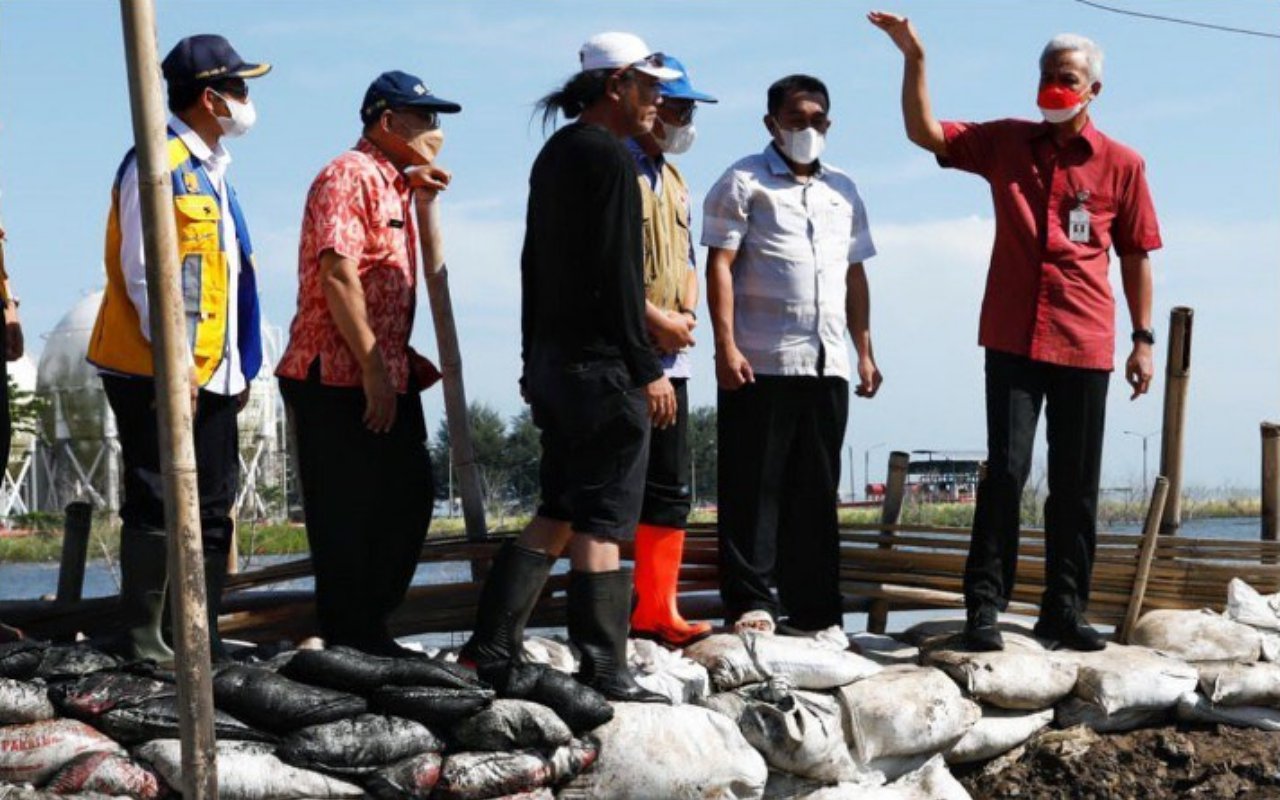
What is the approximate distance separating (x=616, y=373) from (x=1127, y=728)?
220cm

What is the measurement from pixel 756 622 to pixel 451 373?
1208mm

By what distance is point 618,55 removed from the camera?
5.91m

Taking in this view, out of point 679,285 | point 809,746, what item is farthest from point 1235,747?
point 679,285

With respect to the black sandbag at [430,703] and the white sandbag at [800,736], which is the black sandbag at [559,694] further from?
the white sandbag at [800,736]

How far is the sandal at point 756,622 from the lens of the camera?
666cm

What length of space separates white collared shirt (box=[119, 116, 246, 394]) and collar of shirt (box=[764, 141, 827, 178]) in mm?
1777

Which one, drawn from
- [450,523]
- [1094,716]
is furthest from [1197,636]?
[450,523]

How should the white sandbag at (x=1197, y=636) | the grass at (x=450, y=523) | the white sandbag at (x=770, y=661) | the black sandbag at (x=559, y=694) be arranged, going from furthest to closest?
the grass at (x=450, y=523)
the white sandbag at (x=1197, y=636)
the white sandbag at (x=770, y=661)
the black sandbag at (x=559, y=694)

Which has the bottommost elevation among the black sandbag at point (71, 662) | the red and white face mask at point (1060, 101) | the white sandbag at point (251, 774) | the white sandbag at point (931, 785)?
the white sandbag at point (931, 785)

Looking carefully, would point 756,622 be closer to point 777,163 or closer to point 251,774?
point 777,163

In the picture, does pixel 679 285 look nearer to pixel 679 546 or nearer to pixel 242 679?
pixel 679 546

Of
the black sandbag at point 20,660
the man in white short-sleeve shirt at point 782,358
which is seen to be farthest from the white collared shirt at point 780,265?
the black sandbag at point 20,660

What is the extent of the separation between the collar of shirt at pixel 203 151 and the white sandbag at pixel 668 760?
166 cm

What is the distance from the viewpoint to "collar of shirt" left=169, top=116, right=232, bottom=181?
5777 mm
